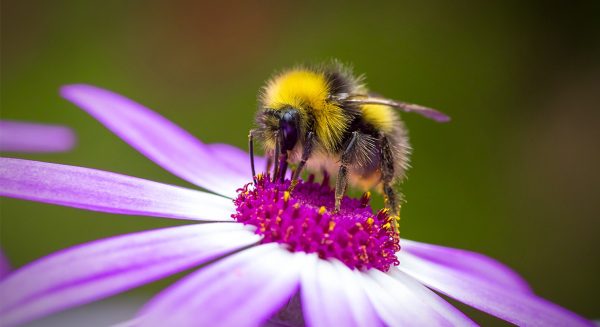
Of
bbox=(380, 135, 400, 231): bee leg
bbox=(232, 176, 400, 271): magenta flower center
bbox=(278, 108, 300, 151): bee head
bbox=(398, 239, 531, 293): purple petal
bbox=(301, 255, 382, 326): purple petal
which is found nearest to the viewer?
bbox=(301, 255, 382, 326): purple petal

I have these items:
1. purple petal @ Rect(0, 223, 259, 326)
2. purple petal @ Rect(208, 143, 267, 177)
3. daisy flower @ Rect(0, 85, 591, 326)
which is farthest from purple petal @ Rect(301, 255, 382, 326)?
purple petal @ Rect(208, 143, 267, 177)

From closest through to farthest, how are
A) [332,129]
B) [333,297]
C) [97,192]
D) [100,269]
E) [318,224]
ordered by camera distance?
1. [100,269]
2. [333,297]
3. [97,192]
4. [318,224]
5. [332,129]

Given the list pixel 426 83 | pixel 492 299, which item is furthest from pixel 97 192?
pixel 426 83

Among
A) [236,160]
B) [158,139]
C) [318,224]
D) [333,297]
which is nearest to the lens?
[333,297]

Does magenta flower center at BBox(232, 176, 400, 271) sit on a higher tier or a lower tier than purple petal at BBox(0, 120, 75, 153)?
lower

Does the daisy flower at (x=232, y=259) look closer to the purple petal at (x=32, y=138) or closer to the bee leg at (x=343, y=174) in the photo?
the bee leg at (x=343, y=174)

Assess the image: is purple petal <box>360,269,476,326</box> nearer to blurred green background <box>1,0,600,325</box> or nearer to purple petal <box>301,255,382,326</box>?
purple petal <box>301,255,382,326</box>

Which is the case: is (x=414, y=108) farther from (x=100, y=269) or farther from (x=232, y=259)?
(x=100, y=269)
